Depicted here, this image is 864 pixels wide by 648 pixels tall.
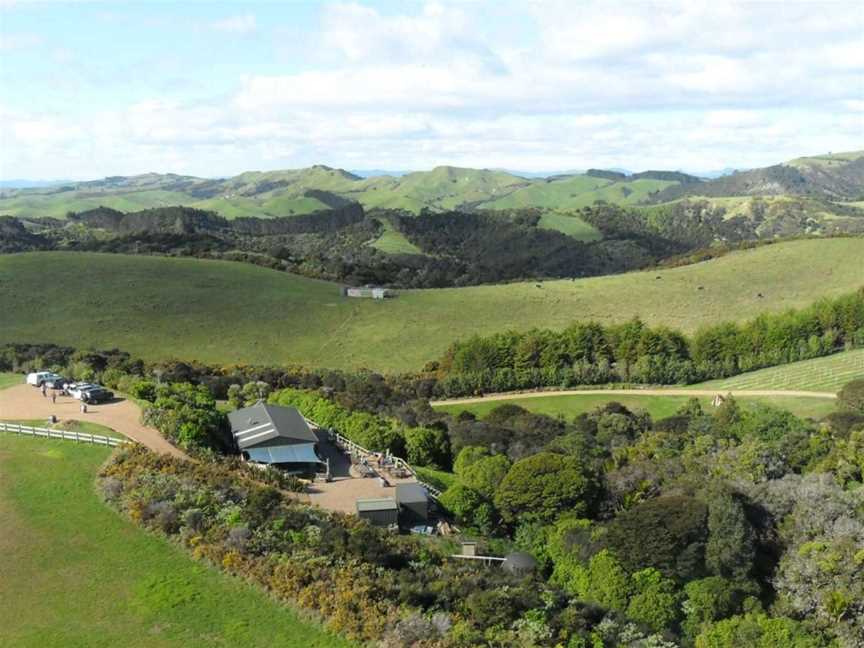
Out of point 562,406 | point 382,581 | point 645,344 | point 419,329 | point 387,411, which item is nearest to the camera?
point 382,581

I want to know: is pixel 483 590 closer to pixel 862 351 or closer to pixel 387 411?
pixel 387 411

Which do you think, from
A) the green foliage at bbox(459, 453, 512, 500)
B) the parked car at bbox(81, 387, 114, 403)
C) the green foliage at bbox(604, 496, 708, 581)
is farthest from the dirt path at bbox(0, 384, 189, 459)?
the green foliage at bbox(604, 496, 708, 581)

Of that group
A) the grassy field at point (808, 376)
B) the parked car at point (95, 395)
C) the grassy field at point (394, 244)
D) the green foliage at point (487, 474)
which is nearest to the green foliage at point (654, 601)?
the green foliage at point (487, 474)

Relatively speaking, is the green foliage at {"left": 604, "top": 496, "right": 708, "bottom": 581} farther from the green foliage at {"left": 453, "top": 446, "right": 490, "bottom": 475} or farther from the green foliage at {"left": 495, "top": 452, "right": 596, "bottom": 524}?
the green foliage at {"left": 453, "top": 446, "right": 490, "bottom": 475}

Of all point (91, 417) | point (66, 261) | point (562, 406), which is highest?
point (66, 261)

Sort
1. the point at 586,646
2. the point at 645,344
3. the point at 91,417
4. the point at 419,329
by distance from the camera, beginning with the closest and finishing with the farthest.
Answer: the point at 586,646 → the point at 91,417 → the point at 645,344 → the point at 419,329

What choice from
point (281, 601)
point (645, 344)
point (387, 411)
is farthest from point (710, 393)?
point (281, 601)
